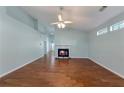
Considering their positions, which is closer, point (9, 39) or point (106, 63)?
point (9, 39)

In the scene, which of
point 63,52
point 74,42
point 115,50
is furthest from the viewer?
point 74,42

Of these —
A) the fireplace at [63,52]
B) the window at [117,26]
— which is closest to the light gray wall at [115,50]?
the window at [117,26]

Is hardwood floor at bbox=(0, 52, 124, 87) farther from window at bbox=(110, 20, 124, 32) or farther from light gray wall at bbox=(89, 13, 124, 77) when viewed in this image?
window at bbox=(110, 20, 124, 32)

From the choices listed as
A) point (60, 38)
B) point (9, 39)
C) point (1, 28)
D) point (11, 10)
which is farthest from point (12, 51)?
point (60, 38)

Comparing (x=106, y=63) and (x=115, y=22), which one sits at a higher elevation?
(x=115, y=22)

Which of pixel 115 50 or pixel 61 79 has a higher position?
pixel 115 50

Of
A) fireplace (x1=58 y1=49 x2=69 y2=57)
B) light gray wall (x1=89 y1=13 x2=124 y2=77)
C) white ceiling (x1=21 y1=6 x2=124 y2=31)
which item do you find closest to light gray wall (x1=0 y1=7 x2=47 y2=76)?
white ceiling (x1=21 y1=6 x2=124 y2=31)

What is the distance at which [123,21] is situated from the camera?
5043 millimetres

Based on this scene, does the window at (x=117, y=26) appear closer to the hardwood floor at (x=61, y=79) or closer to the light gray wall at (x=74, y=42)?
the hardwood floor at (x=61, y=79)

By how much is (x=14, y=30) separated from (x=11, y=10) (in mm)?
874

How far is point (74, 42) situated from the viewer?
12.5 m

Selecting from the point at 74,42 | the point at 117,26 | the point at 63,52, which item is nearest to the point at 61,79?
the point at 117,26

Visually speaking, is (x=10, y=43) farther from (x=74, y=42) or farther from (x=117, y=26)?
(x=74, y=42)
